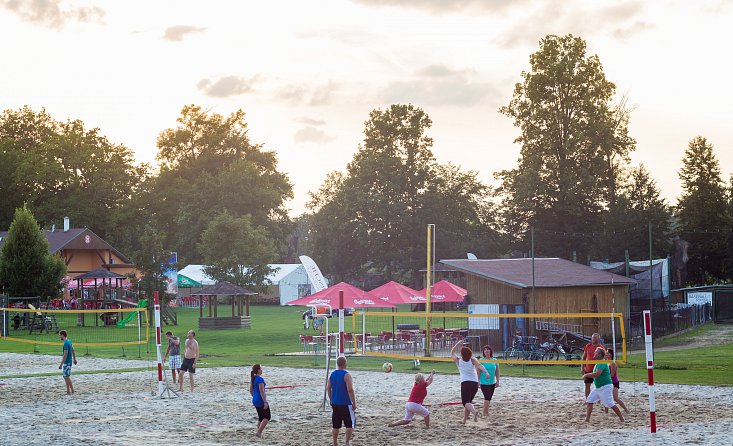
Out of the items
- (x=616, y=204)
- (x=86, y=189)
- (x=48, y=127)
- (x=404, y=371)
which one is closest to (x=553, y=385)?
(x=404, y=371)

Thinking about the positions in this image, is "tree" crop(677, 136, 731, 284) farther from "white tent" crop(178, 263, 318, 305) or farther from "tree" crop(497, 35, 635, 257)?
"white tent" crop(178, 263, 318, 305)

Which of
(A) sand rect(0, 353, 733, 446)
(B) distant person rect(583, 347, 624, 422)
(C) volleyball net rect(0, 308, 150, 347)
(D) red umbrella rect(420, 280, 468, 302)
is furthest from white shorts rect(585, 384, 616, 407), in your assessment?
(C) volleyball net rect(0, 308, 150, 347)

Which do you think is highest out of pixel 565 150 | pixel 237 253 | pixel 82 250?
pixel 565 150

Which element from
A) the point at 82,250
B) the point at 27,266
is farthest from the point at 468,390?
the point at 82,250

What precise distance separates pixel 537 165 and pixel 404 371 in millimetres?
46921

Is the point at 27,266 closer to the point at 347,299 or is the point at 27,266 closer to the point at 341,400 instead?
the point at 347,299

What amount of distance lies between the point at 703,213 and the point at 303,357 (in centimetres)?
4705

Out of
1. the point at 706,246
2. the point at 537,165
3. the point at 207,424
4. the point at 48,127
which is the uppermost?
the point at 48,127

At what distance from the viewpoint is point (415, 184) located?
90.7 metres

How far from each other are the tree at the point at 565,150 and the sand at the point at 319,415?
48103 millimetres

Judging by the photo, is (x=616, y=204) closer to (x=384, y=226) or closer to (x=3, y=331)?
(x=384, y=226)

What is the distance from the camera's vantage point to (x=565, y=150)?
247ft

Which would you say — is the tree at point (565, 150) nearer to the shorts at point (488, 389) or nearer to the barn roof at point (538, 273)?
the barn roof at point (538, 273)

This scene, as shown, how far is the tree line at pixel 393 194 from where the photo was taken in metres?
72.8
